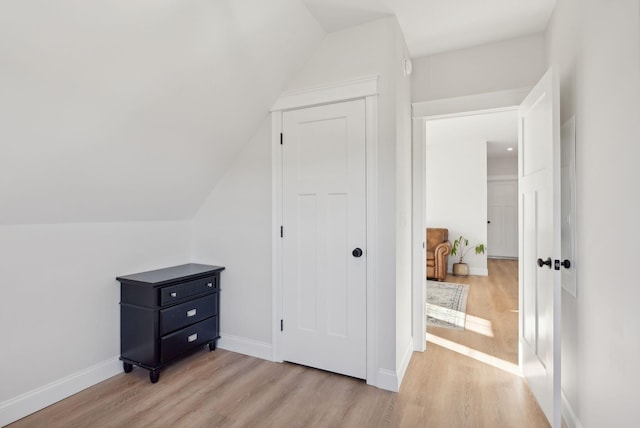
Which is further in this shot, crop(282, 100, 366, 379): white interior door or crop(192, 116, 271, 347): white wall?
crop(192, 116, 271, 347): white wall

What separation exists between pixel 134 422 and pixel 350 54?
2.74 metres

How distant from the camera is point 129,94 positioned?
1831mm

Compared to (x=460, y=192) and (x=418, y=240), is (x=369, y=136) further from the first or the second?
(x=460, y=192)

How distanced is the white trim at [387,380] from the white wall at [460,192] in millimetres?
4755

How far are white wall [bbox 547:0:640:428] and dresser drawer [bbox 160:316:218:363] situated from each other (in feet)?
8.32

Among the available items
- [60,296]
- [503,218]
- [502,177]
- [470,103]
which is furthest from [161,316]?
[502,177]

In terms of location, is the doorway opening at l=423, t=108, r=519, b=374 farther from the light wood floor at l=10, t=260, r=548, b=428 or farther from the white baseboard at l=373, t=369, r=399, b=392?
the white baseboard at l=373, t=369, r=399, b=392

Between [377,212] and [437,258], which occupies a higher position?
[377,212]

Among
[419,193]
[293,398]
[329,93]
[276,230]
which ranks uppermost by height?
[329,93]

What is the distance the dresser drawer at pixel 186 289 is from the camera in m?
2.43

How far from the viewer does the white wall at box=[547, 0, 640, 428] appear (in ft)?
4.11

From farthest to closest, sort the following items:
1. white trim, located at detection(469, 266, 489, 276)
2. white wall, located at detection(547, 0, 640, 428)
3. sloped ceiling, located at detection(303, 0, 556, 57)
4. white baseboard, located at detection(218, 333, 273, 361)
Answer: white trim, located at detection(469, 266, 489, 276)
white baseboard, located at detection(218, 333, 273, 361)
sloped ceiling, located at detection(303, 0, 556, 57)
white wall, located at detection(547, 0, 640, 428)

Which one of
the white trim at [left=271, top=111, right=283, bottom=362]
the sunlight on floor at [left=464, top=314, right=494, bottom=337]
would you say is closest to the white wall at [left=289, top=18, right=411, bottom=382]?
the white trim at [left=271, top=111, right=283, bottom=362]

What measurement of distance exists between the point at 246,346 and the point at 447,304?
2742 millimetres
